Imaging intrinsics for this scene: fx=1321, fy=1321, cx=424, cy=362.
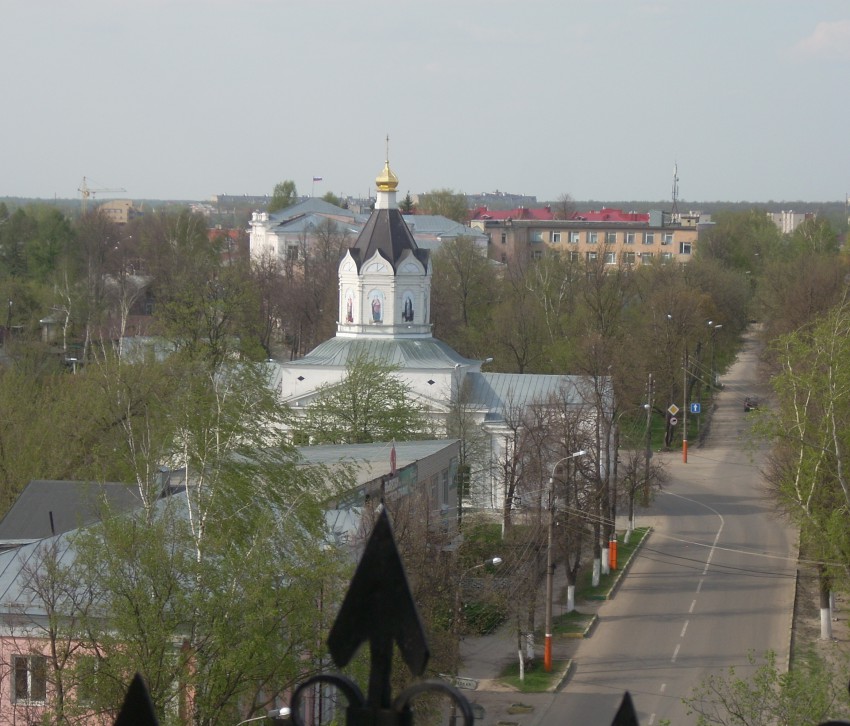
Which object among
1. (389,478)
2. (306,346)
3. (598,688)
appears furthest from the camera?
(306,346)

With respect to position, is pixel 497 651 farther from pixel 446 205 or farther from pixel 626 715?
pixel 446 205

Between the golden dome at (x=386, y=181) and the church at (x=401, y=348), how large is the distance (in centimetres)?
3

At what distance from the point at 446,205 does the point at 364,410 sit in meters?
74.1

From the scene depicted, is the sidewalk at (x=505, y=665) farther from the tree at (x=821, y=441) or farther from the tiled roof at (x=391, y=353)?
the tiled roof at (x=391, y=353)

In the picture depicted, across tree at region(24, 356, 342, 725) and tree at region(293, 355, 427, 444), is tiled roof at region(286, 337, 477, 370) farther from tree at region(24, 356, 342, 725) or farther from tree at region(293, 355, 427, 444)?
tree at region(24, 356, 342, 725)

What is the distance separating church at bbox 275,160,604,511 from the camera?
3553 cm

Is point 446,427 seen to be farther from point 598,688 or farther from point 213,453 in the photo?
point 213,453

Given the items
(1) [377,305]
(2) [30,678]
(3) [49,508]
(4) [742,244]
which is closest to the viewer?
(2) [30,678]

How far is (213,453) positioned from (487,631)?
9.31 m

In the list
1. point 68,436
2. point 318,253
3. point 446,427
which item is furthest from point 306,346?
point 68,436

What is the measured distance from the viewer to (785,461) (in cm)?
2603

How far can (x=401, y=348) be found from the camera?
36344 millimetres

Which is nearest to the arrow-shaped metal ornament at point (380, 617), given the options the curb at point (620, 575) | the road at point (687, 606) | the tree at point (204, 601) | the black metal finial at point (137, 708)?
the black metal finial at point (137, 708)

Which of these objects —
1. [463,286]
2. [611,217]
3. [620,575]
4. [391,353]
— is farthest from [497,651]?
[611,217]
